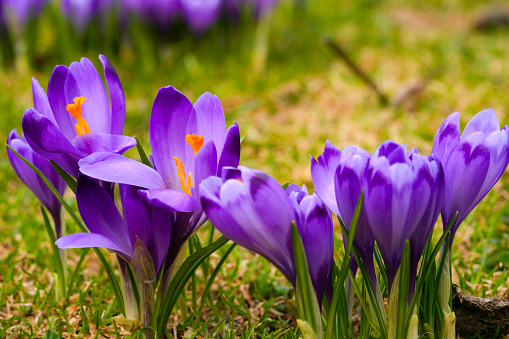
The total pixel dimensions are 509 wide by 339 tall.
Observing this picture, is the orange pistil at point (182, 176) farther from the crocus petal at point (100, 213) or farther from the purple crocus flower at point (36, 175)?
the purple crocus flower at point (36, 175)

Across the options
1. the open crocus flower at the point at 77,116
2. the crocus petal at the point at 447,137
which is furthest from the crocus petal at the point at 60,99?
the crocus petal at the point at 447,137

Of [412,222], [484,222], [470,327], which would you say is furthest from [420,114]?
[412,222]

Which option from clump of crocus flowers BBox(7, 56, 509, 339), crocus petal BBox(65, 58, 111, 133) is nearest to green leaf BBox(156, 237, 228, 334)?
clump of crocus flowers BBox(7, 56, 509, 339)

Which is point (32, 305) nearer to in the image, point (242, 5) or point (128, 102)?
point (128, 102)

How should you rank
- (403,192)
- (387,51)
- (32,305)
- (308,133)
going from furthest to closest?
(387,51), (308,133), (32,305), (403,192)

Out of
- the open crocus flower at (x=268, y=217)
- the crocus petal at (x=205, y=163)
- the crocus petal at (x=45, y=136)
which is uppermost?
the crocus petal at (x=45, y=136)

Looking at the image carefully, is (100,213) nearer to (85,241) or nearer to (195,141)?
(85,241)
